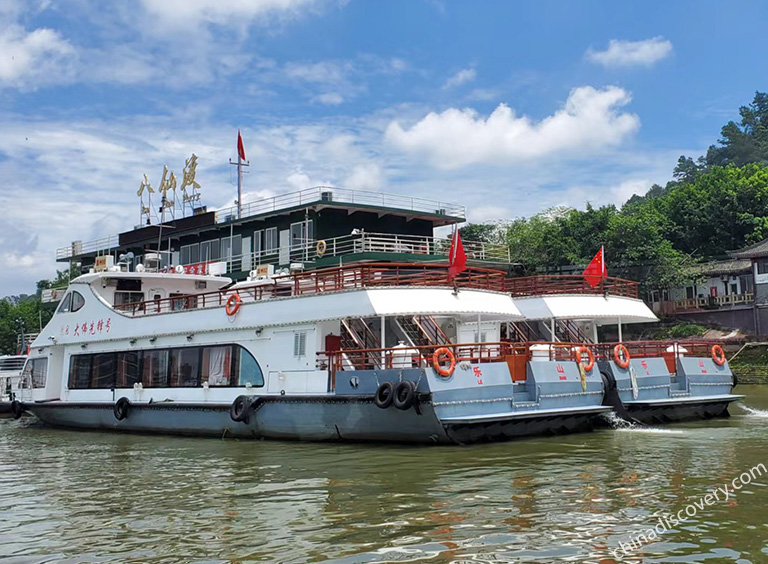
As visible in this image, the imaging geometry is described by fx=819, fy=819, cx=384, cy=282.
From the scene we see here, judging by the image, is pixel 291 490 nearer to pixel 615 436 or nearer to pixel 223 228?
pixel 615 436

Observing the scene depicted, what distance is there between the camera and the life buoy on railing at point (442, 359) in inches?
558

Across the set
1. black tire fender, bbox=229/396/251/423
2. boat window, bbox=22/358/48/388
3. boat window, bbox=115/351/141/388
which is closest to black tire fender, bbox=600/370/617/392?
black tire fender, bbox=229/396/251/423

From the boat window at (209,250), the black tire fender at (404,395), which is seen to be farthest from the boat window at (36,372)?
the black tire fender at (404,395)

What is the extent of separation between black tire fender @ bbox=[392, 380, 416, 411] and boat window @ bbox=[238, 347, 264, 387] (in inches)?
155

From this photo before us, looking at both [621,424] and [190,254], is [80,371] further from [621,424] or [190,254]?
[190,254]

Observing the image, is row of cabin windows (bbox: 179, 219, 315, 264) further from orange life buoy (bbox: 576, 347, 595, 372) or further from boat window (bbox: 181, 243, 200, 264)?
orange life buoy (bbox: 576, 347, 595, 372)

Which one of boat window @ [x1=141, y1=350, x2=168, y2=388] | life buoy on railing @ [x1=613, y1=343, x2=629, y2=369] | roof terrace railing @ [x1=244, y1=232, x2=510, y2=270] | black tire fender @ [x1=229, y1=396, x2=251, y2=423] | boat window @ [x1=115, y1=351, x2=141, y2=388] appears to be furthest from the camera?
roof terrace railing @ [x1=244, y1=232, x2=510, y2=270]

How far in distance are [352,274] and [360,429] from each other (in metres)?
3.08

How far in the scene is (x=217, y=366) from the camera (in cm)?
1798

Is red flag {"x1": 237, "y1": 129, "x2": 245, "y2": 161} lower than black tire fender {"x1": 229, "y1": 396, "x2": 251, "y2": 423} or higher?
higher

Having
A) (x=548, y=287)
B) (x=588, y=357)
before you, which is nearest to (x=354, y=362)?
(x=588, y=357)

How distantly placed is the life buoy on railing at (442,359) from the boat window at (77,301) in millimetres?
11460

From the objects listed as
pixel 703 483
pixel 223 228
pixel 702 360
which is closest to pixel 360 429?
pixel 703 483

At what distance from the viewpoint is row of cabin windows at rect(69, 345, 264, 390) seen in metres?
17.5
